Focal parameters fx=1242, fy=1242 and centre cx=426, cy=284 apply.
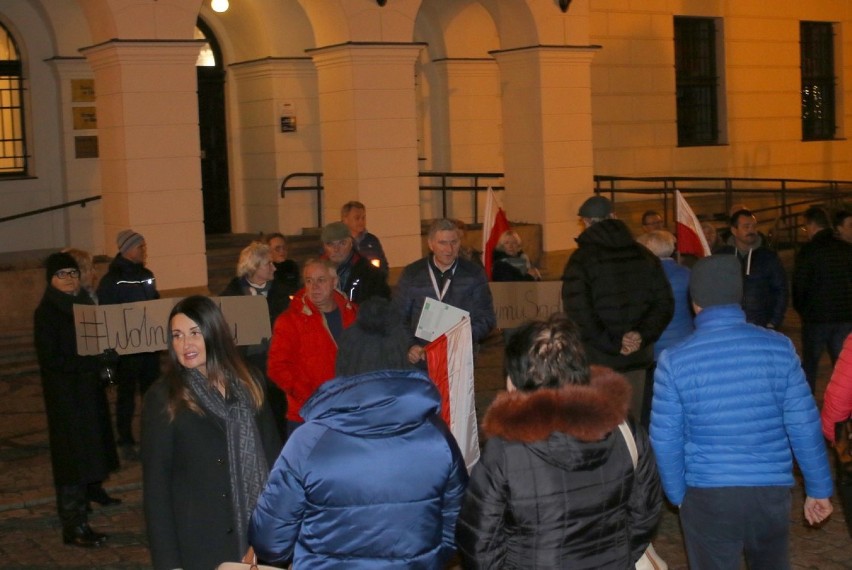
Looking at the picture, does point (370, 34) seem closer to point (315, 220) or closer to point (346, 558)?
point (315, 220)

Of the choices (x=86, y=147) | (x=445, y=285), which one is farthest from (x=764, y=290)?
(x=86, y=147)

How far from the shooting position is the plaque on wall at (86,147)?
16.7m

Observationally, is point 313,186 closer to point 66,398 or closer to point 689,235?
point 689,235

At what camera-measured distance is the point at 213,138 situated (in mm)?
18781

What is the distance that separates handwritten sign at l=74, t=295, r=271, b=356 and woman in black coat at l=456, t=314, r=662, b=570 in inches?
158

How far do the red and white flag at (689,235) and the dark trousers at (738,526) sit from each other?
555cm

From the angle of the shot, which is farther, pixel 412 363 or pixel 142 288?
pixel 142 288

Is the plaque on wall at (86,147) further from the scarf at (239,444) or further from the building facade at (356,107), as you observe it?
the scarf at (239,444)

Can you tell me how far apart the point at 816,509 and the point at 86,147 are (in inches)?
539

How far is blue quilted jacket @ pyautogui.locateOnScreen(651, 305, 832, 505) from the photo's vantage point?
179 inches

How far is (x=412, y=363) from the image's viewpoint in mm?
6973

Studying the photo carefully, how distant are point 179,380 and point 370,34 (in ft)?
39.5

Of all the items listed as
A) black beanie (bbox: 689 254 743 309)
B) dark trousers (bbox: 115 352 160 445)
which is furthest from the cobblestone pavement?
black beanie (bbox: 689 254 743 309)

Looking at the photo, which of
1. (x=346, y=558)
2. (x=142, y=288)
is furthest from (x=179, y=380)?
(x=142, y=288)
